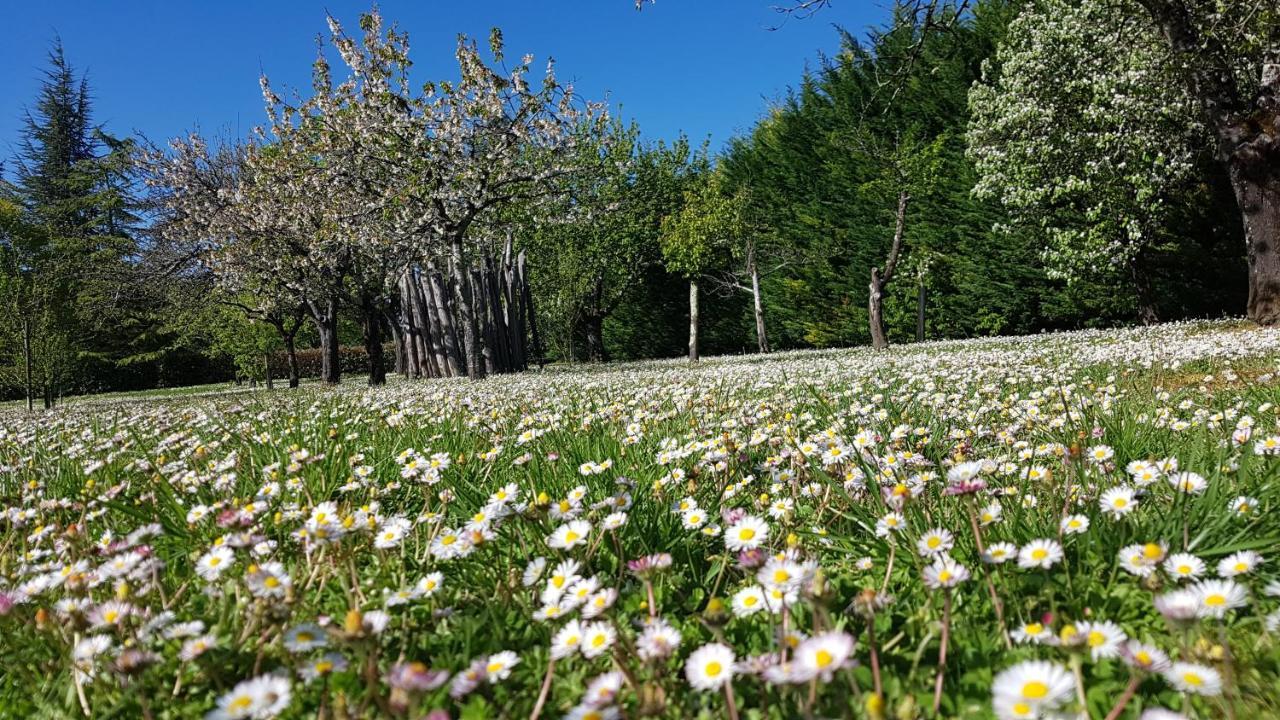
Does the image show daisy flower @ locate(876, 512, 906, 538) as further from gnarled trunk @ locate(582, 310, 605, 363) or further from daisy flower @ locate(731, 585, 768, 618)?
gnarled trunk @ locate(582, 310, 605, 363)

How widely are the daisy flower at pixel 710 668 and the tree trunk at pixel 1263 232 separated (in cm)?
1319

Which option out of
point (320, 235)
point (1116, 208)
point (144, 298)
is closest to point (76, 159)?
point (144, 298)

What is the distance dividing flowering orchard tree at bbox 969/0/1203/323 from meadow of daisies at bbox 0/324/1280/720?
39.1 feet

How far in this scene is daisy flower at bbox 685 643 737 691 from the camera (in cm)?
107

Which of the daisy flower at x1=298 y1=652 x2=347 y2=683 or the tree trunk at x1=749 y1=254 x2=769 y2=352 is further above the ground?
the tree trunk at x1=749 y1=254 x2=769 y2=352

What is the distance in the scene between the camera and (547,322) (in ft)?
103

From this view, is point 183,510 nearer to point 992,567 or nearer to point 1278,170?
point 992,567

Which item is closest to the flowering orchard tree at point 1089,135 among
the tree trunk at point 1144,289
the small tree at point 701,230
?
the tree trunk at point 1144,289

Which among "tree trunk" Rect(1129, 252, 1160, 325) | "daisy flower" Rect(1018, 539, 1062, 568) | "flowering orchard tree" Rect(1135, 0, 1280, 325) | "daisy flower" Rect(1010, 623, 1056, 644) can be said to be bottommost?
"daisy flower" Rect(1010, 623, 1056, 644)

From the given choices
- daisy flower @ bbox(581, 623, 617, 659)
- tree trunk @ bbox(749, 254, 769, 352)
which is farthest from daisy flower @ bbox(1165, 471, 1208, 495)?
tree trunk @ bbox(749, 254, 769, 352)

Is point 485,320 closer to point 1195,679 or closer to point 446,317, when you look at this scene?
point 446,317

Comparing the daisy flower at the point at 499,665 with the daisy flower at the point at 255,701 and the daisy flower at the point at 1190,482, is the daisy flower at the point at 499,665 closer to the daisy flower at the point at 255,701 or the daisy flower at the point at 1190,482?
the daisy flower at the point at 255,701

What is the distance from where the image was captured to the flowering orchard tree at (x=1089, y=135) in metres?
12.4

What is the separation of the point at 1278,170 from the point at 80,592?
14264mm
